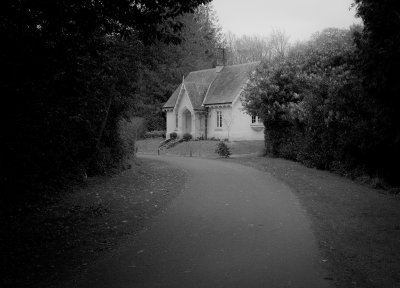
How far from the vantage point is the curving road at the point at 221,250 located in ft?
20.2

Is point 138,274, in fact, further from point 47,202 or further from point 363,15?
point 363,15

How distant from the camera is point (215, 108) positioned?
41688 mm

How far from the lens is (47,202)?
12938 mm

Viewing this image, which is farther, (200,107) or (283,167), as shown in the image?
(200,107)

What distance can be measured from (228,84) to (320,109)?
2188 cm

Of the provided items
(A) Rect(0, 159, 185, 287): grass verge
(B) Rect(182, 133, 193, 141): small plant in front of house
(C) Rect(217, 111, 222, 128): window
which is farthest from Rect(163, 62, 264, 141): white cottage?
(A) Rect(0, 159, 185, 287): grass verge

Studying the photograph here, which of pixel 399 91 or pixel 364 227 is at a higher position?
pixel 399 91

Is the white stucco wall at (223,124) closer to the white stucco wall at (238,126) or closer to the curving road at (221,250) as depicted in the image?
the white stucco wall at (238,126)

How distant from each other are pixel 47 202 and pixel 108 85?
19.9 ft

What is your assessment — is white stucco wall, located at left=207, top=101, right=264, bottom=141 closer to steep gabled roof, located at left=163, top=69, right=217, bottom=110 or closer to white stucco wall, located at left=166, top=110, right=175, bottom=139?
steep gabled roof, located at left=163, top=69, right=217, bottom=110

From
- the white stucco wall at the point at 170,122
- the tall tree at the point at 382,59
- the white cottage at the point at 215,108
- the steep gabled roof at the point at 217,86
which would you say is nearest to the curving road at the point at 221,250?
the tall tree at the point at 382,59

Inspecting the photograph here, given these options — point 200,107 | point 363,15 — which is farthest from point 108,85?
point 200,107

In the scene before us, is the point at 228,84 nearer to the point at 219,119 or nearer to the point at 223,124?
the point at 219,119

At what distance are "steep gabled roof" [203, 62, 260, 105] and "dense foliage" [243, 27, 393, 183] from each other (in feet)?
36.0
